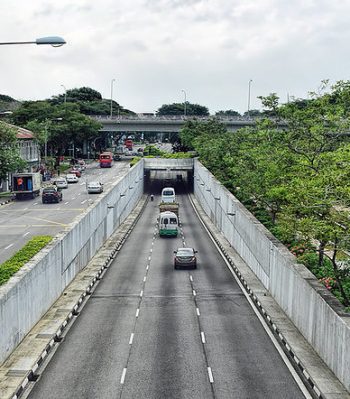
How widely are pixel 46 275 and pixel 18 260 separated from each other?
3.45 m

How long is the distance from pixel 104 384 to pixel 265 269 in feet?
53.6

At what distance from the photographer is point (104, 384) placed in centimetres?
2125

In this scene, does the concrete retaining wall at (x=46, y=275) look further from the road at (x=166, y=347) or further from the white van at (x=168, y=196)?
the white van at (x=168, y=196)

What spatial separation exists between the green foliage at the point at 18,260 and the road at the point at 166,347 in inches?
146

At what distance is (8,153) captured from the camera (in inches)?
3189

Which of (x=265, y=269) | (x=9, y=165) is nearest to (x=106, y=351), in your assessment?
(x=265, y=269)

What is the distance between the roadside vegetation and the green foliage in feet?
42.4

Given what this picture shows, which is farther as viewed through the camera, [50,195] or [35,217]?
[50,195]

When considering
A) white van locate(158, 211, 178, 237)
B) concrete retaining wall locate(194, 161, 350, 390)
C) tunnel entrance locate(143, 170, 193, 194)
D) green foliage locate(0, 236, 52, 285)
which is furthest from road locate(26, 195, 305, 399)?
tunnel entrance locate(143, 170, 193, 194)

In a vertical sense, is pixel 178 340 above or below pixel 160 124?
below

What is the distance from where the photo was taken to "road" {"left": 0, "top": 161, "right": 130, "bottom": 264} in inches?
2063

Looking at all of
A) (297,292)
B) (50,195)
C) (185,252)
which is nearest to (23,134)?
(50,195)

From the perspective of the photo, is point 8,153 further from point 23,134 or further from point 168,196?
point 23,134

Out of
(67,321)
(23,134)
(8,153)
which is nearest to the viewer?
(67,321)
